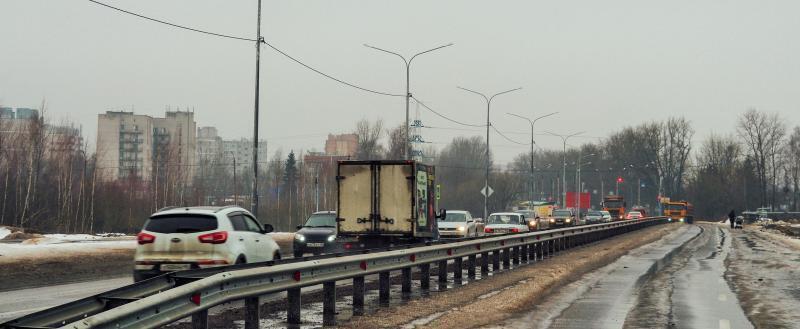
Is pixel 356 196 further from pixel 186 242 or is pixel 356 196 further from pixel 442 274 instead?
pixel 186 242

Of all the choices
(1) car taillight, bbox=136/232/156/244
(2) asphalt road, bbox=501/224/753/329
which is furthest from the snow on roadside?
(2) asphalt road, bbox=501/224/753/329

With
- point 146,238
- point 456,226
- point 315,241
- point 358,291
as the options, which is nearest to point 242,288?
point 358,291

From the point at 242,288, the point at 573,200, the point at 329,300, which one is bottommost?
the point at 329,300

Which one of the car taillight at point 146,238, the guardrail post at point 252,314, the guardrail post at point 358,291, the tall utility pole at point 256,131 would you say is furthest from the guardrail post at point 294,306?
the tall utility pole at point 256,131

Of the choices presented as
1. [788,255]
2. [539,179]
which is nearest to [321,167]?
[539,179]

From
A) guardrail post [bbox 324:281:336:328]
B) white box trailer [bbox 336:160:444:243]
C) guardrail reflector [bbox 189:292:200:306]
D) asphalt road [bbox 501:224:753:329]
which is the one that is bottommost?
asphalt road [bbox 501:224:753:329]

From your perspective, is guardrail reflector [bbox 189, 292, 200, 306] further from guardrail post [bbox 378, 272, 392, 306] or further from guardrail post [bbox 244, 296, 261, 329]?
guardrail post [bbox 378, 272, 392, 306]

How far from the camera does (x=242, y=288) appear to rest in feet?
33.2

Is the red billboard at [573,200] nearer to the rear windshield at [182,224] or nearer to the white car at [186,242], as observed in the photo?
the white car at [186,242]

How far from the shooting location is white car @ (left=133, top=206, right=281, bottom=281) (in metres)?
14.9

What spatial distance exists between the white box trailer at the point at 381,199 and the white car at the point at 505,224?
17.4 metres

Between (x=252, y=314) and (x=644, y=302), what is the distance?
7.16m

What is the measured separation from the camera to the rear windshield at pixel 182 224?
15.0 metres

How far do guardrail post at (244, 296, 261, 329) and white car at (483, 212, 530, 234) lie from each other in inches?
1175
